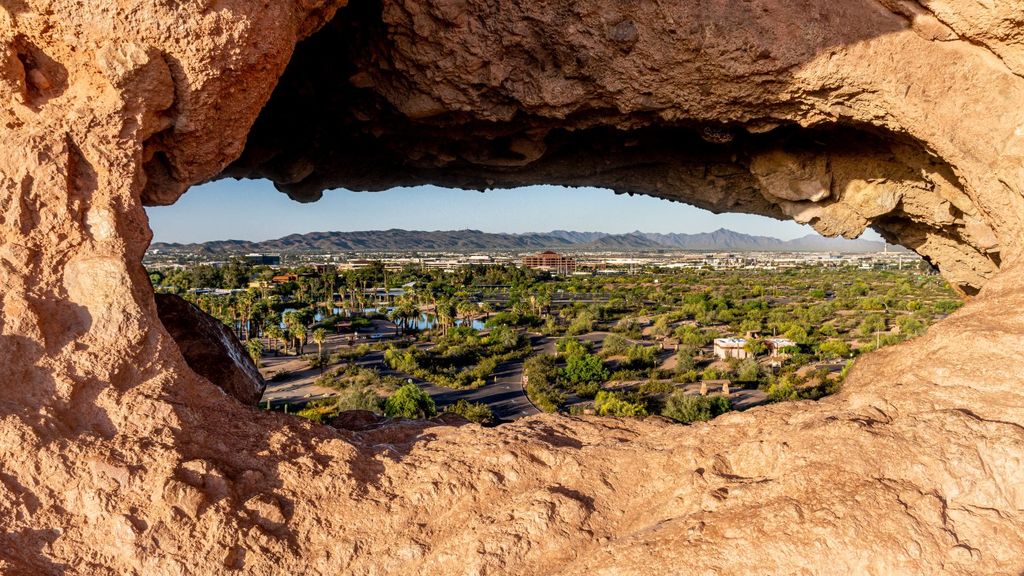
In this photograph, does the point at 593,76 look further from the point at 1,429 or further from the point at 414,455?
the point at 1,429

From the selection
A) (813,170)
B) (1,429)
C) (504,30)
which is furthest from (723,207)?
(1,429)

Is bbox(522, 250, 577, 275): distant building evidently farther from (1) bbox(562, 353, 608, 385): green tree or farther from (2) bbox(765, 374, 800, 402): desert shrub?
(2) bbox(765, 374, 800, 402): desert shrub

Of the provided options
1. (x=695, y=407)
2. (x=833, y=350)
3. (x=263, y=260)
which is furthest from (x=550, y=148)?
(x=263, y=260)

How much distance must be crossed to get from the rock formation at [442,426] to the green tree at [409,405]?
50.6ft

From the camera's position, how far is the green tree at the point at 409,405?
20077 mm

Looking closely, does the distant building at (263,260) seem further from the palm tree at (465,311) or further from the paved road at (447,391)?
the paved road at (447,391)

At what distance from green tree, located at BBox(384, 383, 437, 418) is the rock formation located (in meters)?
15.4


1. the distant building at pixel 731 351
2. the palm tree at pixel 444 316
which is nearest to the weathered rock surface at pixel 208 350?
the distant building at pixel 731 351

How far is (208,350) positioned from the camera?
6148mm

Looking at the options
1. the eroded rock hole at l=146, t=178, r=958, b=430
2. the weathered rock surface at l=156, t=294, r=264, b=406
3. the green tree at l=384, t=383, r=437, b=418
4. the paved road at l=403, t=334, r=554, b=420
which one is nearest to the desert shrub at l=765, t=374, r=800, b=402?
the eroded rock hole at l=146, t=178, r=958, b=430

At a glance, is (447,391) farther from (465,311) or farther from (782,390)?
(465,311)

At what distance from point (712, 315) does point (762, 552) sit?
47.6 m

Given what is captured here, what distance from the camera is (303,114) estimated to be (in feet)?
25.6

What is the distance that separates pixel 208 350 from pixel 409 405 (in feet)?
47.1
